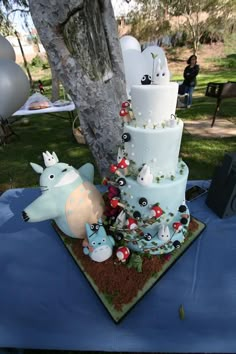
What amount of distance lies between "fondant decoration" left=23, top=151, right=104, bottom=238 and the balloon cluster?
0.98 metres

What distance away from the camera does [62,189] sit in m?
1.75

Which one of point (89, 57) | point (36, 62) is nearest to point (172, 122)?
point (89, 57)

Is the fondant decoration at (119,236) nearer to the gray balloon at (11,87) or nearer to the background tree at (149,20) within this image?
the gray balloon at (11,87)

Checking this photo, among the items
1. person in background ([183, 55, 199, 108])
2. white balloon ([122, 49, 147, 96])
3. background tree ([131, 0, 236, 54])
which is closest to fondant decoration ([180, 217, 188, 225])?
white balloon ([122, 49, 147, 96])

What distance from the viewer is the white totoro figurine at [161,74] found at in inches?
55.4

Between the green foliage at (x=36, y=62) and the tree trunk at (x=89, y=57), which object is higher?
the tree trunk at (x=89, y=57)

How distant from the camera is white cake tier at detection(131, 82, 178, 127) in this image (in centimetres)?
138

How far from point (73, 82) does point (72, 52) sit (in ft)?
0.70

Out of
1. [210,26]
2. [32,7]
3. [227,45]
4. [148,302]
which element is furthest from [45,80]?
[148,302]

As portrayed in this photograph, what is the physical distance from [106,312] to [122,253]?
1.24ft

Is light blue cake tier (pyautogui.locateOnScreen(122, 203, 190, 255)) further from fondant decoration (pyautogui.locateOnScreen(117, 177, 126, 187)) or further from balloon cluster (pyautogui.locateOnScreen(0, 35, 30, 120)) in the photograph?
balloon cluster (pyautogui.locateOnScreen(0, 35, 30, 120))

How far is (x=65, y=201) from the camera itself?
1.77 metres

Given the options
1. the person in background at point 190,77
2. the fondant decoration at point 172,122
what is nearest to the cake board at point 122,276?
the fondant decoration at point 172,122

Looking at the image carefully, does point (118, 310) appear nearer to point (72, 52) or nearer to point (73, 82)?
point (73, 82)
